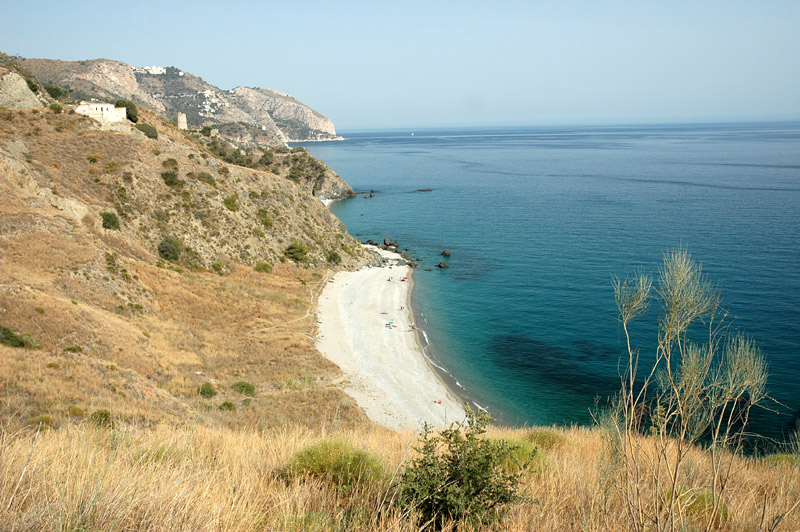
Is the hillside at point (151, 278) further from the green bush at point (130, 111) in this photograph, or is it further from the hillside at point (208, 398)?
the green bush at point (130, 111)

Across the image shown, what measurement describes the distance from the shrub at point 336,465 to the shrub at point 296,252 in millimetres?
45875

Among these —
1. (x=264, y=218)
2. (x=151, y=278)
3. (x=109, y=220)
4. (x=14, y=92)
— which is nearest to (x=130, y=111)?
(x=14, y=92)

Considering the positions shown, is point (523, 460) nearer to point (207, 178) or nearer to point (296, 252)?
point (296, 252)

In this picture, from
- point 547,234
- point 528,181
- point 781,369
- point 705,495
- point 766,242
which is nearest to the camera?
point 705,495

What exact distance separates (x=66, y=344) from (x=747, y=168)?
470 ft

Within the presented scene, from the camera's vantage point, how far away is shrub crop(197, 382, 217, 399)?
22.5 metres

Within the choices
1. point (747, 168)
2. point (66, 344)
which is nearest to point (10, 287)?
point (66, 344)

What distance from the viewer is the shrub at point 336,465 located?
719 centimetres

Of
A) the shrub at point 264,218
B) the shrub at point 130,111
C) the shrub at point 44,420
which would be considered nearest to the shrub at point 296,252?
the shrub at point 264,218

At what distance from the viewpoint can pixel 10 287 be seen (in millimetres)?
23125

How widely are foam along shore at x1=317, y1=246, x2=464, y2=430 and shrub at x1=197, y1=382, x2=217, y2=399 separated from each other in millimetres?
8002

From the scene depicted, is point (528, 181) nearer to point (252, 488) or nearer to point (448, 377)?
point (448, 377)

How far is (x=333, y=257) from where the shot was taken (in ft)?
A: 184

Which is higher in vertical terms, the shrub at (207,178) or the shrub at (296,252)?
the shrub at (207,178)
